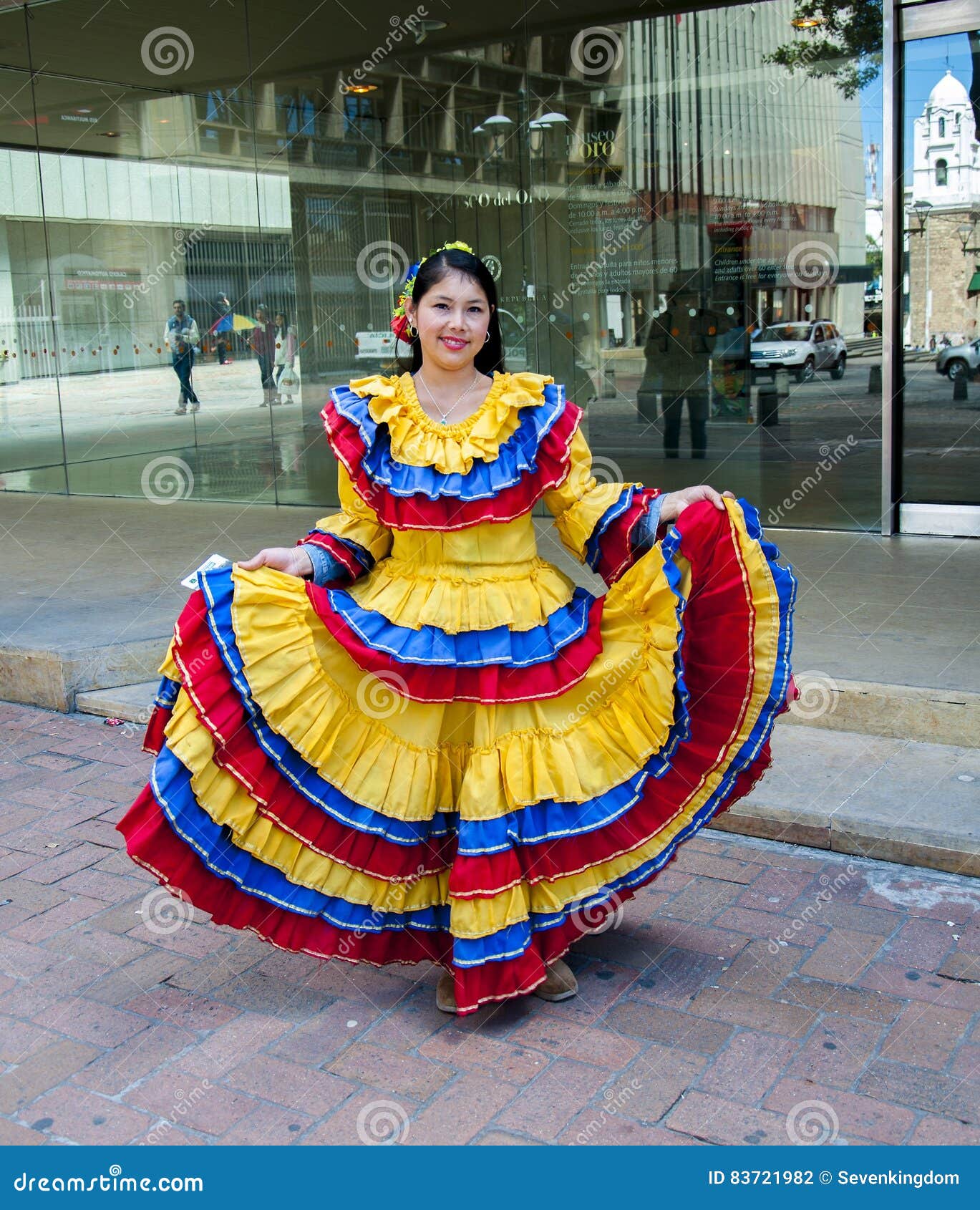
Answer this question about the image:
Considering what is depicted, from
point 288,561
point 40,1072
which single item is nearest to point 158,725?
point 288,561

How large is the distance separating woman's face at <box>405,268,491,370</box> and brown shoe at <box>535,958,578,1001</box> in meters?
1.52

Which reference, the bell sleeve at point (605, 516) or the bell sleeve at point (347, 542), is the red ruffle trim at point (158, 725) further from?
the bell sleeve at point (605, 516)

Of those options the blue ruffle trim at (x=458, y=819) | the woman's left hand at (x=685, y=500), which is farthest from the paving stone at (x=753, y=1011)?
the woman's left hand at (x=685, y=500)

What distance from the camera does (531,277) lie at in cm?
916

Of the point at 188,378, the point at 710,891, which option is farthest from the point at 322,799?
the point at 188,378

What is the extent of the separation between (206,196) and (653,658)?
8683 millimetres

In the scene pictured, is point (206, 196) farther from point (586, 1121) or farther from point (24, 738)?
point (586, 1121)

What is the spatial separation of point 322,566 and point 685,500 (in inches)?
35.8

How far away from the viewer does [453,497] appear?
9.72ft

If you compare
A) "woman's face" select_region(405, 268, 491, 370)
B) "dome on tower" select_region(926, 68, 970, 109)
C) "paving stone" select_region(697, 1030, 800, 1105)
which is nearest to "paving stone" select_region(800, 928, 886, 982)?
"paving stone" select_region(697, 1030, 800, 1105)

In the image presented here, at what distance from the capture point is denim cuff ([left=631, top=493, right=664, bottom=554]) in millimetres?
3043

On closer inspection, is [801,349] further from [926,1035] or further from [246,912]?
[246,912]

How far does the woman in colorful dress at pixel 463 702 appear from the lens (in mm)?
2861

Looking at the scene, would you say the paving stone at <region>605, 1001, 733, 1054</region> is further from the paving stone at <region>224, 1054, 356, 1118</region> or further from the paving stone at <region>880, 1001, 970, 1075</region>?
the paving stone at <region>224, 1054, 356, 1118</region>
